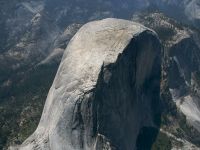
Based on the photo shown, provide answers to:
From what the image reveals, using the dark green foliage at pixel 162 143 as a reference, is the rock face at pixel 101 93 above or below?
above

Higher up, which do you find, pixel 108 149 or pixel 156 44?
pixel 156 44

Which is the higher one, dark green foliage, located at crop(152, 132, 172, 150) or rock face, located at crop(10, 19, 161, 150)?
rock face, located at crop(10, 19, 161, 150)

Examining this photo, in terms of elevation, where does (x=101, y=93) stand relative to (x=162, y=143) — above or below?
above

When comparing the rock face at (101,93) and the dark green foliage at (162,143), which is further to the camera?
the dark green foliage at (162,143)

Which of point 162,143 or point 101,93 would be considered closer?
point 101,93

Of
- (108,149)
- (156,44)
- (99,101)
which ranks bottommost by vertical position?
(108,149)

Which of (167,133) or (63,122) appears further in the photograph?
(167,133)

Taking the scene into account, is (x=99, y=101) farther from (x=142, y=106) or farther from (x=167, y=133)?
(x=167, y=133)

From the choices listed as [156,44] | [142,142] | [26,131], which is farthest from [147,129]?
[26,131]
